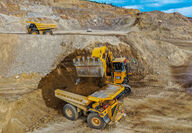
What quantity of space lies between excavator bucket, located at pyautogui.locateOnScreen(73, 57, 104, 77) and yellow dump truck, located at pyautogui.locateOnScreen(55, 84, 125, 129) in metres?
0.90

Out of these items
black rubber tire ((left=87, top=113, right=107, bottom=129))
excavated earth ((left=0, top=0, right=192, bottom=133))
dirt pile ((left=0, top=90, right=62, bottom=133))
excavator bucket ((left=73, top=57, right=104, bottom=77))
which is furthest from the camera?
excavator bucket ((left=73, top=57, right=104, bottom=77))

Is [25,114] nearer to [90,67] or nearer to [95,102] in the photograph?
[95,102]

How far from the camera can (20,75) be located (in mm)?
12398

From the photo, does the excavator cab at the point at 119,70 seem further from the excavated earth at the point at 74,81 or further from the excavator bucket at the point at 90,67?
the excavator bucket at the point at 90,67

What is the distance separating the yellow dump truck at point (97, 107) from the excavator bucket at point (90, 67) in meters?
0.90

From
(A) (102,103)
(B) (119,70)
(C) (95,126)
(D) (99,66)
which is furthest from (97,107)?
(B) (119,70)

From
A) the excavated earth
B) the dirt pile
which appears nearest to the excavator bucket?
the excavated earth

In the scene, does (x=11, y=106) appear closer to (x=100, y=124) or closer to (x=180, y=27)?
(x=100, y=124)

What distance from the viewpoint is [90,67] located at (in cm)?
718

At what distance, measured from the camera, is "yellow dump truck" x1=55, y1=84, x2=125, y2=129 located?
19.9ft

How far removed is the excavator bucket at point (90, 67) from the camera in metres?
7.03

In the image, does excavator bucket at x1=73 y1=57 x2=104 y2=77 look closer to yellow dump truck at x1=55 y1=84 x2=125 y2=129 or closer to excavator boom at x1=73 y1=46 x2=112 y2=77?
excavator boom at x1=73 y1=46 x2=112 y2=77

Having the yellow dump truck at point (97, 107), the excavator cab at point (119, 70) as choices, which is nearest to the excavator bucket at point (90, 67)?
the yellow dump truck at point (97, 107)

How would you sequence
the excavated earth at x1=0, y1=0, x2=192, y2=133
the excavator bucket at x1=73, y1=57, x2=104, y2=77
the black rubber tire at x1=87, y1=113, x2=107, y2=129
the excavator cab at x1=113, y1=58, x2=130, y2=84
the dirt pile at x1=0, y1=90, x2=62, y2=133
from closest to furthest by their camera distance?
the black rubber tire at x1=87, y1=113, x2=107, y2=129
the excavated earth at x1=0, y1=0, x2=192, y2=133
the dirt pile at x1=0, y1=90, x2=62, y2=133
the excavator bucket at x1=73, y1=57, x2=104, y2=77
the excavator cab at x1=113, y1=58, x2=130, y2=84
